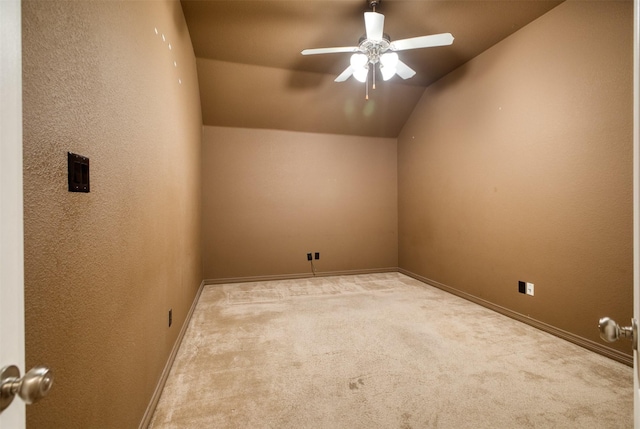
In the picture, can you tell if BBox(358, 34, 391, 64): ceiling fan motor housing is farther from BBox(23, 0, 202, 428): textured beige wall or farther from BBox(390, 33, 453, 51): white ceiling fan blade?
BBox(23, 0, 202, 428): textured beige wall

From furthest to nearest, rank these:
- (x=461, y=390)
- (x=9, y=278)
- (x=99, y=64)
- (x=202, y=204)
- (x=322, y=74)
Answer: (x=202, y=204)
(x=322, y=74)
(x=461, y=390)
(x=99, y=64)
(x=9, y=278)

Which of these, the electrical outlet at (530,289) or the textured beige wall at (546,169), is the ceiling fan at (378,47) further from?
the electrical outlet at (530,289)

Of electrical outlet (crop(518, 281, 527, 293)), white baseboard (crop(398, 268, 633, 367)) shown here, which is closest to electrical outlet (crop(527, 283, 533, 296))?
electrical outlet (crop(518, 281, 527, 293))

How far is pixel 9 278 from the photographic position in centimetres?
44

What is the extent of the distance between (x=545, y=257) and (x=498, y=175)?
94 cm

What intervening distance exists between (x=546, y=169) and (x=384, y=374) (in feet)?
7.44

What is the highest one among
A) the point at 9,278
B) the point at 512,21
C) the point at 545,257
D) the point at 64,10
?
the point at 512,21

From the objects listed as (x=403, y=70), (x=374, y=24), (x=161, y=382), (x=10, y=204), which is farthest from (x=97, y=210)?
(x=403, y=70)

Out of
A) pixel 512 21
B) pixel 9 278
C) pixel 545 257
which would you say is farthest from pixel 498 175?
pixel 9 278

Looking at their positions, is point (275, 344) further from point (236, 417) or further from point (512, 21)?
point (512, 21)

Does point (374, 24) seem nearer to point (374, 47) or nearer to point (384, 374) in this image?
point (374, 47)

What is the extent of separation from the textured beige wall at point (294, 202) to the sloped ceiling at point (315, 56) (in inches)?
11.9

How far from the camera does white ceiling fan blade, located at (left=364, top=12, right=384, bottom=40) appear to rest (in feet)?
7.22

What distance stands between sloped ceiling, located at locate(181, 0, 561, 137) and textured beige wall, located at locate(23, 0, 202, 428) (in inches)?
43.6
